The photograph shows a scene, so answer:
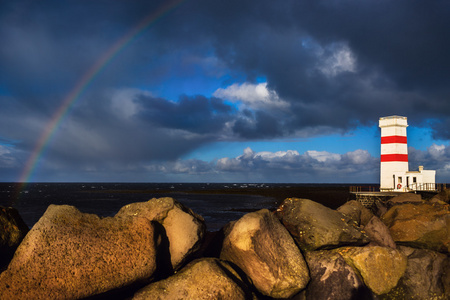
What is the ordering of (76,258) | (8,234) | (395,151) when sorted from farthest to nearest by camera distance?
(395,151), (8,234), (76,258)

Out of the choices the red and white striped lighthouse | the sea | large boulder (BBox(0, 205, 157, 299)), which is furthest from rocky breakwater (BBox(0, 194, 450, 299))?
the red and white striped lighthouse

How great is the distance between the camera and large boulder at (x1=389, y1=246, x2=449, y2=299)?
26.3 feet

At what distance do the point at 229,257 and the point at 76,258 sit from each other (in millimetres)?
3330

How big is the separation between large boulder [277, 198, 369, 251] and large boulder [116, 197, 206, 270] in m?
2.67

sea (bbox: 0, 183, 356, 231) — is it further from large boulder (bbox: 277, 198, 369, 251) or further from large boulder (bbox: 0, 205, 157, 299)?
large boulder (bbox: 0, 205, 157, 299)

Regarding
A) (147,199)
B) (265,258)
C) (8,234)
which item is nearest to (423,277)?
(265,258)

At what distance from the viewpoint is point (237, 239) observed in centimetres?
733

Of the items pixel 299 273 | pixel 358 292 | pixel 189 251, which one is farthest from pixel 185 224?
pixel 358 292

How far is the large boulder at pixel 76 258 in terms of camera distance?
567 cm

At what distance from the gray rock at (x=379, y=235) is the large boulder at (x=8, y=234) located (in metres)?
8.96

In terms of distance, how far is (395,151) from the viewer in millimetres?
35500

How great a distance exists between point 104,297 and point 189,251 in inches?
74.0

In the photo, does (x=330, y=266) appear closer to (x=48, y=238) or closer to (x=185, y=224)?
(x=185, y=224)

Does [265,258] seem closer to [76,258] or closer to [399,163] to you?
[76,258]
